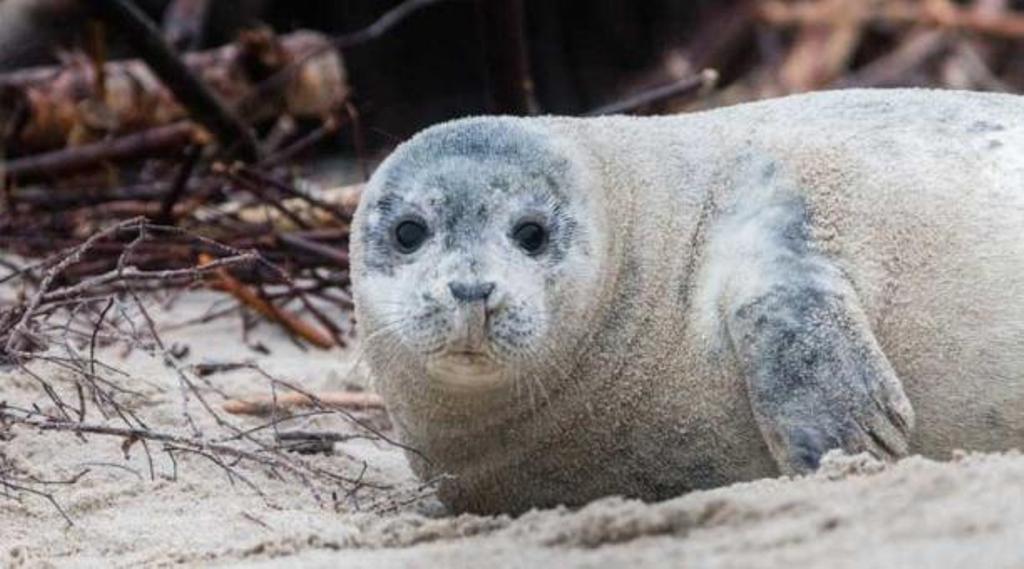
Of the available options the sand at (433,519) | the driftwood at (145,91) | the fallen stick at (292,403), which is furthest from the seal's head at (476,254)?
the driftwood at (145,91)

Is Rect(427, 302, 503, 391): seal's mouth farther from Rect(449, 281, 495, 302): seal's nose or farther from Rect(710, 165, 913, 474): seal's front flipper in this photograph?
Rect(710, 165, 913, 474): seal's front flipper

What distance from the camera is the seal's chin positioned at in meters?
3.47

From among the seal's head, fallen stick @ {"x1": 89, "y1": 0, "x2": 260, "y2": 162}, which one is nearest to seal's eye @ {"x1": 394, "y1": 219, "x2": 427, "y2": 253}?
the seal's head

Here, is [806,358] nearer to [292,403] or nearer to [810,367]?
[810,367]

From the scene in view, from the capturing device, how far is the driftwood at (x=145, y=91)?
7688 millimetres

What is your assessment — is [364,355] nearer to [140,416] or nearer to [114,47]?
[140,416]

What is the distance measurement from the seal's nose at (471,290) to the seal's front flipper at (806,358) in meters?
0.48

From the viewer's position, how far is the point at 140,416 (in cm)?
449

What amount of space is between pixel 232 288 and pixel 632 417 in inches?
86.2

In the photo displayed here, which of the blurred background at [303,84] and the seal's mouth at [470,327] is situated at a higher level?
the blurred background at [303,84]

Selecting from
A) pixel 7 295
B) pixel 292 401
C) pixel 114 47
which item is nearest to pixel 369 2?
pixel 114 47

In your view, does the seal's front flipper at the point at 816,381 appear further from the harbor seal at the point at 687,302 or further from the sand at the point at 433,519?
the sand at the point at 433,519

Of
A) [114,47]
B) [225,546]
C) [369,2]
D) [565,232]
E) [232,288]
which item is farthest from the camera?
[369,2]

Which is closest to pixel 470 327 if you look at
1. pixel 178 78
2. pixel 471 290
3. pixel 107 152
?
pixel 471 290
